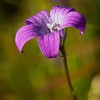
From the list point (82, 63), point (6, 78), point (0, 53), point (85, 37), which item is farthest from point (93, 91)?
point (0, 53)

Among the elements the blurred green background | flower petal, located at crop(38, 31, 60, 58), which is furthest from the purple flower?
the blurred green background

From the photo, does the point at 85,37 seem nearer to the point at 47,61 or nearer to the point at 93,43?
the point at 93,43

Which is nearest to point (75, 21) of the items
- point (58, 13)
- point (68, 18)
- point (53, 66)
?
point (68, 18)

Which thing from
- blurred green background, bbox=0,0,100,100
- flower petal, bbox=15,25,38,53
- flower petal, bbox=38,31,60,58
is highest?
flower petal, bbox=15,25,38,53

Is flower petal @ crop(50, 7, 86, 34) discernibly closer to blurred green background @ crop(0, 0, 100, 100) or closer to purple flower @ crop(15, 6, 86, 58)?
purple flower @ crop(15, 6, 86, 58)

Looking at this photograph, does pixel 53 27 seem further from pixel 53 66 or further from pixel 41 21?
pixel 53 66

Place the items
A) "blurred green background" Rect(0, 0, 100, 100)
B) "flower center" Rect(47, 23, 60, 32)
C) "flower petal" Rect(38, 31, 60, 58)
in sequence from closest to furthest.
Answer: "flower petal" Rect(38, 31, 60, 58)
"flower center" Rect(47, 23, 60, 32)
"blurred green background" Rect(0, 0, 100, 100)
